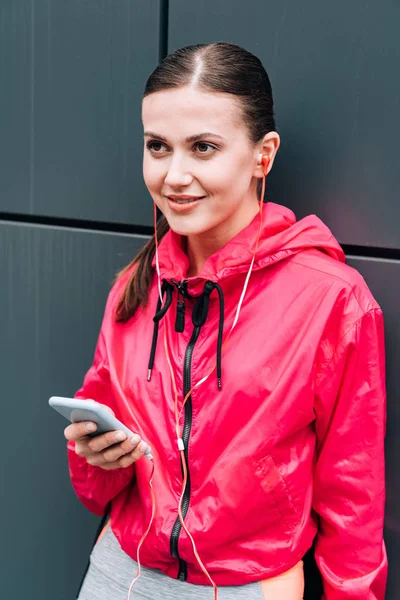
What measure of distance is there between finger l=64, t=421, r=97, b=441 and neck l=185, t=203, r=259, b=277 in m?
0.45

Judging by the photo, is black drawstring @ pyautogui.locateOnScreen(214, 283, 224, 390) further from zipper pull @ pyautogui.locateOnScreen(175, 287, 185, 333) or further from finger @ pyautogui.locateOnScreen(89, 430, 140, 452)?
finger @ pyautogui.locateOnScreen(89, 430, 140, 452)

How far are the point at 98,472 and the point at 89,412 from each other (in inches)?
14.2

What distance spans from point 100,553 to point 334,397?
69 cm

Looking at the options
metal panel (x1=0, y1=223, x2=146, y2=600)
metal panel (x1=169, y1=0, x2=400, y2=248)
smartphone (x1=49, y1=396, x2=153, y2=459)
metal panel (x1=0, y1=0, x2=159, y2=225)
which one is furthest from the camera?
metal panel (x1=0, y1=223, x2=146, y2=600)

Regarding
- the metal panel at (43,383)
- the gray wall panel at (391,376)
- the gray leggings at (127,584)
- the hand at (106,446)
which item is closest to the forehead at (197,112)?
the gray wall panel at (391,376)

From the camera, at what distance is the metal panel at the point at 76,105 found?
6.39ft

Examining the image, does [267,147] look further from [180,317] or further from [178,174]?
[180,317]

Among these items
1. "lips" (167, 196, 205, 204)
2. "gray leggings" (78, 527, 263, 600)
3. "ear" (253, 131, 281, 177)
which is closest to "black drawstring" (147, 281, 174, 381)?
"lips" (167, 196, 205, 204)

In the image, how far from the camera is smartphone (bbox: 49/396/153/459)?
132cm

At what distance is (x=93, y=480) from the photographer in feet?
5.42

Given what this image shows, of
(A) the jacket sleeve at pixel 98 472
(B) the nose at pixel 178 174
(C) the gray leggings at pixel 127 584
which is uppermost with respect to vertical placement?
(B) the nose at pixel 178 174

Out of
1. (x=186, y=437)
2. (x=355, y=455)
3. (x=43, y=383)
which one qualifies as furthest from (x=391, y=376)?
(x=43, y=383)

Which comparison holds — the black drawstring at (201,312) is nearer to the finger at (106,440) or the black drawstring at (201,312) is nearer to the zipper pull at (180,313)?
the zipper pull at (180,313)

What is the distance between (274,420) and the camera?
1.39m
